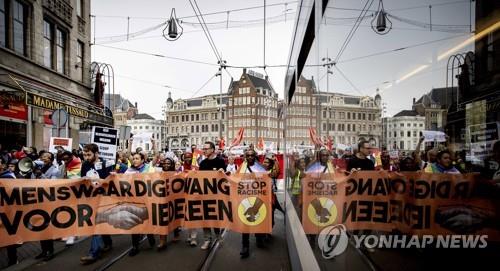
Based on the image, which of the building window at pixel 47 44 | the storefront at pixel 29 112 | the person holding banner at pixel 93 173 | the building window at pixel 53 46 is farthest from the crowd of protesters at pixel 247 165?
the building window at pixel 53 46

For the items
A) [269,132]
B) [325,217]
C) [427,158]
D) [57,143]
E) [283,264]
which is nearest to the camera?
[427,158]

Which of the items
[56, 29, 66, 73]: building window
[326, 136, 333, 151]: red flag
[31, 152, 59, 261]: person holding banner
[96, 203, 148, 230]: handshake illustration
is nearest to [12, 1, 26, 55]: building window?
[56, 29, 66, 73]: building window

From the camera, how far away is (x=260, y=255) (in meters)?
6.26

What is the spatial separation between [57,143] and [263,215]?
7412 millimetres

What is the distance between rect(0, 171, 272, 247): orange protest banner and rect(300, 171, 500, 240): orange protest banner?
13.5 ft

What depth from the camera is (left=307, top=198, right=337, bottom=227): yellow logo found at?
2.24 metres

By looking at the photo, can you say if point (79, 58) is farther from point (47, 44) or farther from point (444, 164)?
point (444, 164)

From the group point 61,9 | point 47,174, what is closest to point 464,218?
point 47,174

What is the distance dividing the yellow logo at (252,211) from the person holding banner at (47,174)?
3.34 metres

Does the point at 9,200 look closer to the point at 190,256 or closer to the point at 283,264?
the point at 190,256

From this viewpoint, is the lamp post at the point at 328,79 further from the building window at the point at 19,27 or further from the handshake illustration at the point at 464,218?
the building window at the point at 19,27

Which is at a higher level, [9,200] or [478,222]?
[478,222]

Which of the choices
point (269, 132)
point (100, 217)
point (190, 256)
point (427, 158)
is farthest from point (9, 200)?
point (269, 132)

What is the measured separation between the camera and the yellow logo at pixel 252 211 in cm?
609
